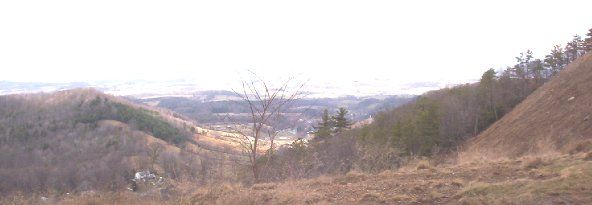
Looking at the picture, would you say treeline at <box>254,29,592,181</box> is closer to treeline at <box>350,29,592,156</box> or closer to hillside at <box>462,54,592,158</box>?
treeline at <box>350,29,592,156</box>

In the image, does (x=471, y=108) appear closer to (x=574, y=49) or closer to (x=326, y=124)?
(x=574, y=49)

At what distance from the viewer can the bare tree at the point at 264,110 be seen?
923 cm

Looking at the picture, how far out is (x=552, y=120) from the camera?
22.9 m

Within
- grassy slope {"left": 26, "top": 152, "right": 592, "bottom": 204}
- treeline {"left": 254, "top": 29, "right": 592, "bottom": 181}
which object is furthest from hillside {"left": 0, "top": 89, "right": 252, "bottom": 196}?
grassy slope {"left": 26, "top": 152, "right": 592, "bottom": 204}

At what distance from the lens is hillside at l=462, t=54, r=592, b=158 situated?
1930 centimetres

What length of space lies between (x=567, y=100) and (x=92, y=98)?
9696cm

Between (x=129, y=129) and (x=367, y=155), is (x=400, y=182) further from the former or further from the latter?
(x=129, y=129)

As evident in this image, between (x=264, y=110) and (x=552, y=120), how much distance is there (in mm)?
19106

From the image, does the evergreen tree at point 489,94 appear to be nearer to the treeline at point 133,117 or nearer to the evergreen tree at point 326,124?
the evergreen tree at point 326,124

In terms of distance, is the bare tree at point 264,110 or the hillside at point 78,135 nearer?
the bare tree at point 264,110

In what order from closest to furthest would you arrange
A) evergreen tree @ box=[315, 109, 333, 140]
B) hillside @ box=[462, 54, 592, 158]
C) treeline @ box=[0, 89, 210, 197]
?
hillside @ box=[462, 54, 592, 158] < evergreen tree @ box=[315, 109, 333, 140] < treeline @ box=[0, 89, 210, 197]

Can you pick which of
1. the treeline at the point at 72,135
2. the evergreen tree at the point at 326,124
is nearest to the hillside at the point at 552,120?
the evergreen tree at the point at 326,124

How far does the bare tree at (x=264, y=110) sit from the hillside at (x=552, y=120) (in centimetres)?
1002

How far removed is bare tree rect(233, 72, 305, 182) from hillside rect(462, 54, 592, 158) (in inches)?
395
